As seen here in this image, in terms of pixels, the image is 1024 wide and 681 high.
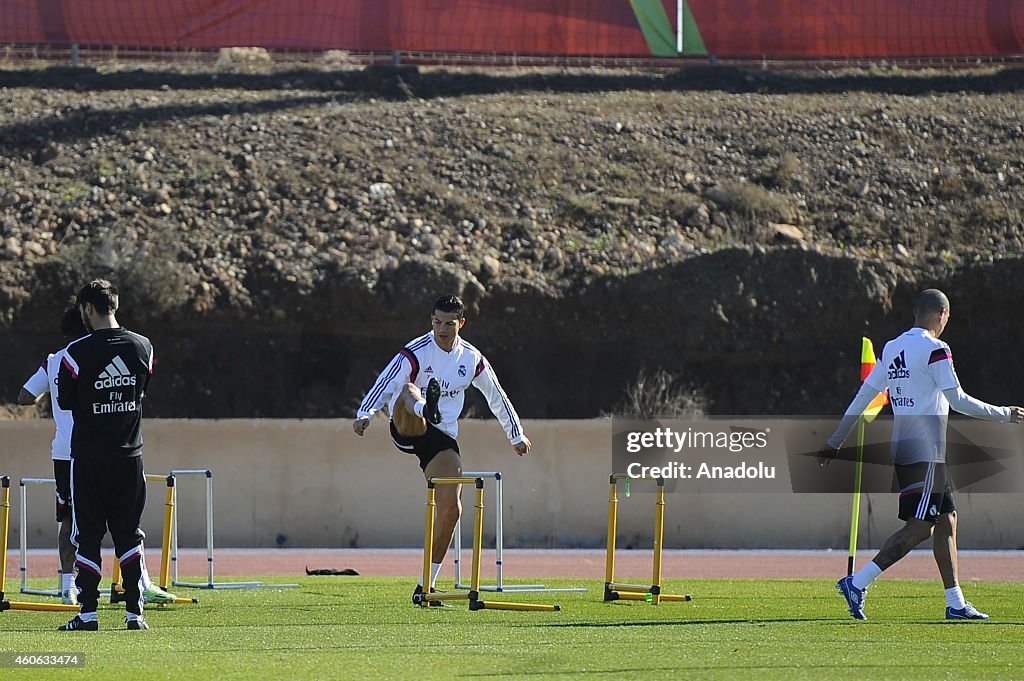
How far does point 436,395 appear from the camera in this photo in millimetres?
10812

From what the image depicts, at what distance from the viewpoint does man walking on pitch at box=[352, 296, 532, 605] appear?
35.4 feet

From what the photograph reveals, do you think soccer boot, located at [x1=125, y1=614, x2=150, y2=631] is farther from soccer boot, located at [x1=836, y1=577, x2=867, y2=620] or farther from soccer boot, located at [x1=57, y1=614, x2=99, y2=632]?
soccer boot, located at [x1=836, y1=577, x2=867, y2=620]

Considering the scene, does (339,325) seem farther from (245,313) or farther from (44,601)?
(44,601)

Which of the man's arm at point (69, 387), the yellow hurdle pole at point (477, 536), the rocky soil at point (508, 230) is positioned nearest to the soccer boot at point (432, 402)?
the yellow hurdle pole at point (477, 536)

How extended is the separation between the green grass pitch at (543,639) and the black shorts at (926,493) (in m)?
0.69

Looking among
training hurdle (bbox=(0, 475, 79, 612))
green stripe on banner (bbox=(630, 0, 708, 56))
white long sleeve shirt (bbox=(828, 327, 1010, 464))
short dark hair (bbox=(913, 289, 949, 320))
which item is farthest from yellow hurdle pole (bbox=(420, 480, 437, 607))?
green stripe on banner (bbox=(630, 0, 708, 56))

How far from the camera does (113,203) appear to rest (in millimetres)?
27484

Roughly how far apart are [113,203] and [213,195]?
171 centimetres

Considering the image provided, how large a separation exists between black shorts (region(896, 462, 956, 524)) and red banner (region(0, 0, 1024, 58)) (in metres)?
20.8

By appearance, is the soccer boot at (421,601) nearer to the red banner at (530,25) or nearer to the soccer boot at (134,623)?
the soccer boot at (134,623)

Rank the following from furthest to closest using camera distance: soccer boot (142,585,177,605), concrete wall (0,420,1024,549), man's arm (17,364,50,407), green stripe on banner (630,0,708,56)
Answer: green stripe on banner (630,0,708,56)
concrete wall (0,420,1024,549)
soccer boot (142,585,177,605)
man's arm (17,364,50,407)

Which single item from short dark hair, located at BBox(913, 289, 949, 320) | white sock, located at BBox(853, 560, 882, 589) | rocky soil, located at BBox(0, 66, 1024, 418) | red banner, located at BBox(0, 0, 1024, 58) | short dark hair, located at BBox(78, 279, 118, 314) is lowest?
white sock, located at BBox(853, 560, 882, 589)

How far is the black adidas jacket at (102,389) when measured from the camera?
29.4 feet

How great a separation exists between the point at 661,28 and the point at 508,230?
5434mm
